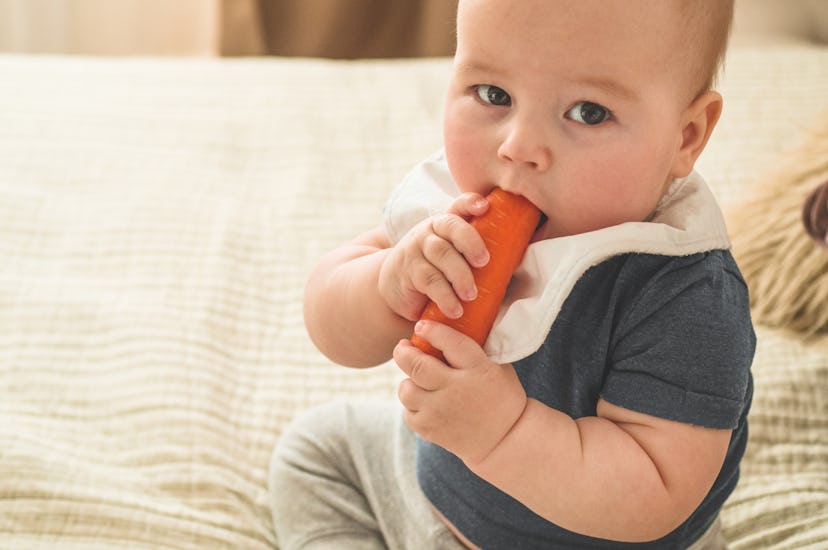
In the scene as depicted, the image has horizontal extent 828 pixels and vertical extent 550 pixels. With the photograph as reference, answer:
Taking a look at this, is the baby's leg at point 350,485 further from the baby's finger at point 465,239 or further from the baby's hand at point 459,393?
the baby's finger at point 465,239

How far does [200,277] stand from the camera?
4.07ft

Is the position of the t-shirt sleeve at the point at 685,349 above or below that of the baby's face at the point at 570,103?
below

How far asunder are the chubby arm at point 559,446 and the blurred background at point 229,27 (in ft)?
6.52

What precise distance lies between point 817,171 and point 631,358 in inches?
25.8

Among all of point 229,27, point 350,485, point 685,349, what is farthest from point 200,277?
point 229,27

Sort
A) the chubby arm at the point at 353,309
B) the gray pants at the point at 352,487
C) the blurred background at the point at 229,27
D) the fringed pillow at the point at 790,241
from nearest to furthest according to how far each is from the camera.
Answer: the chubby arm at the point at 353,309 < the gray pants at the point at 352,487 < the fringed pillow at the point at 790,241 < the blurred background at the point at 229,27

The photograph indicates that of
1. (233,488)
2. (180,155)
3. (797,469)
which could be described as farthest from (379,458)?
(180,155)

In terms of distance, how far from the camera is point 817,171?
1.22 metres

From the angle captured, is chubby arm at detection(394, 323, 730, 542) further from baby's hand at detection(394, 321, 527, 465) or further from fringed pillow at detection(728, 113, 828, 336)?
fringed pillow at detection(728, 113, 828, 336)

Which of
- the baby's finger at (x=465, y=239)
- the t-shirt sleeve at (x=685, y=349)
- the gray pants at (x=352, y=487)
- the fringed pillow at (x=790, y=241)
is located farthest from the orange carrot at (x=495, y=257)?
the fringed pillow at (x=790, y=241)

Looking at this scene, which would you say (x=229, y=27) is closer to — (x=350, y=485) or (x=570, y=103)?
(x=350, y=485)

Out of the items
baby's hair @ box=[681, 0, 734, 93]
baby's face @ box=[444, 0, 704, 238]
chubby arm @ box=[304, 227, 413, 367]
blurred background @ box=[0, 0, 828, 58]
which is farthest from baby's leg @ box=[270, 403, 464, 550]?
blurred background @ box=[0, 0, 828, 58]

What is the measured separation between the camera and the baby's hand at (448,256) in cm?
68

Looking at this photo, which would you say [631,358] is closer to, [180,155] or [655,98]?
[655,98]
